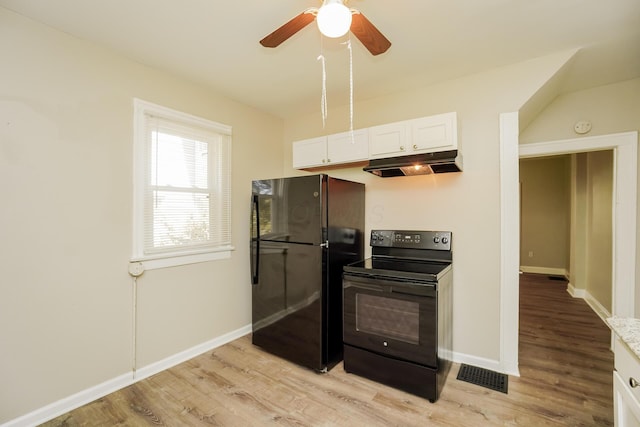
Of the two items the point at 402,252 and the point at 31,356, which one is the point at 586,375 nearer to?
the point at 402,252

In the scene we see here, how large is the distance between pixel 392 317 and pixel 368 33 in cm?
187

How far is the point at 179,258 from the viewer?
8.47 ft

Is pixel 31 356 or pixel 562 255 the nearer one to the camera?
pixel 31 356

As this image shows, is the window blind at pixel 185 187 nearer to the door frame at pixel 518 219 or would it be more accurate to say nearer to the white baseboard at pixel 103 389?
the white baseboard at pixel 103 389

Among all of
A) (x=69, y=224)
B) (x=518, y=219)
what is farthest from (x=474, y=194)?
(x=69, y=224)

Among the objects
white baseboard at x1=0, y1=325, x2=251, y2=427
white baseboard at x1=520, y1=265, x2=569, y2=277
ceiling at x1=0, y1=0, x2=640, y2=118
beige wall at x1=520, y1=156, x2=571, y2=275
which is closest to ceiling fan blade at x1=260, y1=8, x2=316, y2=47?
ceiling at x1=0, y1=0, x2=640, y2=118

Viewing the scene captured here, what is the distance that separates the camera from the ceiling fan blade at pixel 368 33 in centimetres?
134

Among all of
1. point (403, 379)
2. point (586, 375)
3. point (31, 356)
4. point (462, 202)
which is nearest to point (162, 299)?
point (31, 356)

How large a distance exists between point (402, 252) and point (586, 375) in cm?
171

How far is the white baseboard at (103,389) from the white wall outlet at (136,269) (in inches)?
30.5

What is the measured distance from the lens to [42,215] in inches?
72.9

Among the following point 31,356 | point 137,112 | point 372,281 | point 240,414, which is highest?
point 137,112

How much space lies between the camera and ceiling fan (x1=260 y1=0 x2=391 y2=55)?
3.86 ft

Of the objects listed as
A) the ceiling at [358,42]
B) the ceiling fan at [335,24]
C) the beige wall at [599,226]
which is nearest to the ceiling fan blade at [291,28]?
the ceiling fan at [335,24]
